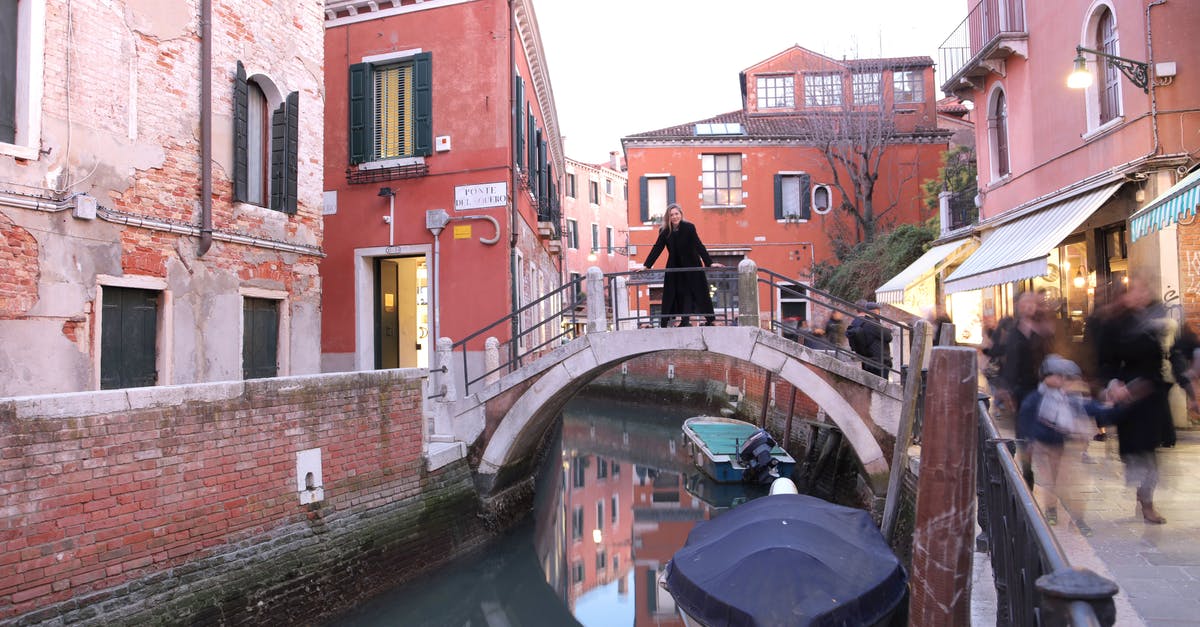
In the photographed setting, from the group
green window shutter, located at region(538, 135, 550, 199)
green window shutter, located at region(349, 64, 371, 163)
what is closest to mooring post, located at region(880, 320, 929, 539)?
green window shutter, located at region(349, 64, 371, 163)

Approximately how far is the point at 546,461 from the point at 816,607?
9472 mm

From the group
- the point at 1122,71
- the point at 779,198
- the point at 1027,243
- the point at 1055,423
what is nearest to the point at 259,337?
the point at 1055,423

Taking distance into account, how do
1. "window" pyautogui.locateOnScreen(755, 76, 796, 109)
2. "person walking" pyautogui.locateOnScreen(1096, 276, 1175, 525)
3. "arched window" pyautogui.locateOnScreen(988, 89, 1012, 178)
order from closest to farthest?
"person walking" pyautogui.locateOnScreen(1096, 276, 1175, 525) → "arched window" pyautogui.locateOnScreen(988, 89, 1012, 178) → "window" pyautogui.locateOnScreen(755, 76, 796, 109)

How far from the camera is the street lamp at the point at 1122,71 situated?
7844mm

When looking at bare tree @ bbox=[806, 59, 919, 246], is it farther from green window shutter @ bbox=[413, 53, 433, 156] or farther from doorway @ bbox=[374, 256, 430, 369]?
green window shutter @ bbox=[413, 53, 433, 156]

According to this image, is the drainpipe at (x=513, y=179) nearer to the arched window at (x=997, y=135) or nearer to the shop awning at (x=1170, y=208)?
the shop awning at (x=1170, y=208)

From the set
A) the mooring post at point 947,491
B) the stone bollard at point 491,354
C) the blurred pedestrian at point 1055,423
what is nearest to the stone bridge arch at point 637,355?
the stone bollard at point 491,354

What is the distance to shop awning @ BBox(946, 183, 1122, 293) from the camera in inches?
328

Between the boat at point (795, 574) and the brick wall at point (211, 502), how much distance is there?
2992 mm

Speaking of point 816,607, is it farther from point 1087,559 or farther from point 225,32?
point 225,32

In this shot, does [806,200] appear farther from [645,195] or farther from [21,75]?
[21,75]

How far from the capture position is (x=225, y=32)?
8172 mm

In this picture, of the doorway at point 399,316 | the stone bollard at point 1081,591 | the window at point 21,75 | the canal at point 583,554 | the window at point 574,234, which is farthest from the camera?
the window at point 574,234

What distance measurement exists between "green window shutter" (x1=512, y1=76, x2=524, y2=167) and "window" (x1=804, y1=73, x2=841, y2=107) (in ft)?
39.8
